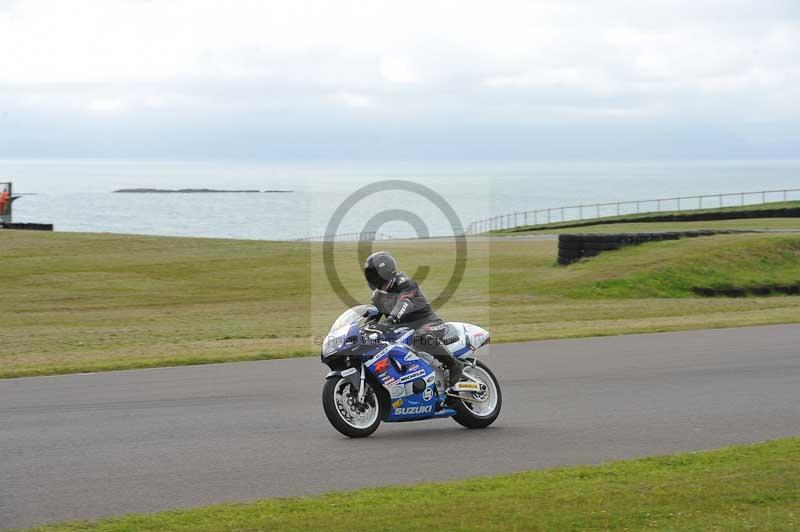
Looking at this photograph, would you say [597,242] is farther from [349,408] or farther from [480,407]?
[349,408]

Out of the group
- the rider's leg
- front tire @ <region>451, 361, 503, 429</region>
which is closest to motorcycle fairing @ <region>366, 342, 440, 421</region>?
the rider's leg

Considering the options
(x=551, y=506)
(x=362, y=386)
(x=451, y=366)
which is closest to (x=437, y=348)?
(x=451, y=366)

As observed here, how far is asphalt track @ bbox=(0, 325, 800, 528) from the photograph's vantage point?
29.7 feet

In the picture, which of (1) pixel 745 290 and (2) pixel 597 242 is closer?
(1) pixel 745 290

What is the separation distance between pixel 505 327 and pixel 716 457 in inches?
547

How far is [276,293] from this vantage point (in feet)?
112

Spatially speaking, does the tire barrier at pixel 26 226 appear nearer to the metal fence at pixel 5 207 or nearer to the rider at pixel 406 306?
the metal fence at pixel 5 207

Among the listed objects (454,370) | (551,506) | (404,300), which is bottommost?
(551,506)

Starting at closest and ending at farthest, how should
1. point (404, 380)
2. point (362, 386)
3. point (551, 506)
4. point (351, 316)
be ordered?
point (551, 506), point (351, 316), point (362, 386), point (404, 380)

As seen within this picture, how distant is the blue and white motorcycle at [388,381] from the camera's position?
11.0m

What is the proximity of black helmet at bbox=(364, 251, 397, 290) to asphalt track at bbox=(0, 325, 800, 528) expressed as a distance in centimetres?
155

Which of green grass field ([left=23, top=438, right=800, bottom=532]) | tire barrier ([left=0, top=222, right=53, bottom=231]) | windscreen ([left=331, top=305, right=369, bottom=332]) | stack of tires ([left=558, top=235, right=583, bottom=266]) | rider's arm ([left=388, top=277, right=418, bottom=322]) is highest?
tire barrier ([left=0, top=222, right=53, bottom=231])

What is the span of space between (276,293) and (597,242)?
10.3 meters

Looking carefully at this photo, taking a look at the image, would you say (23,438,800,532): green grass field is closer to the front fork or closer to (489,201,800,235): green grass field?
the front fork
